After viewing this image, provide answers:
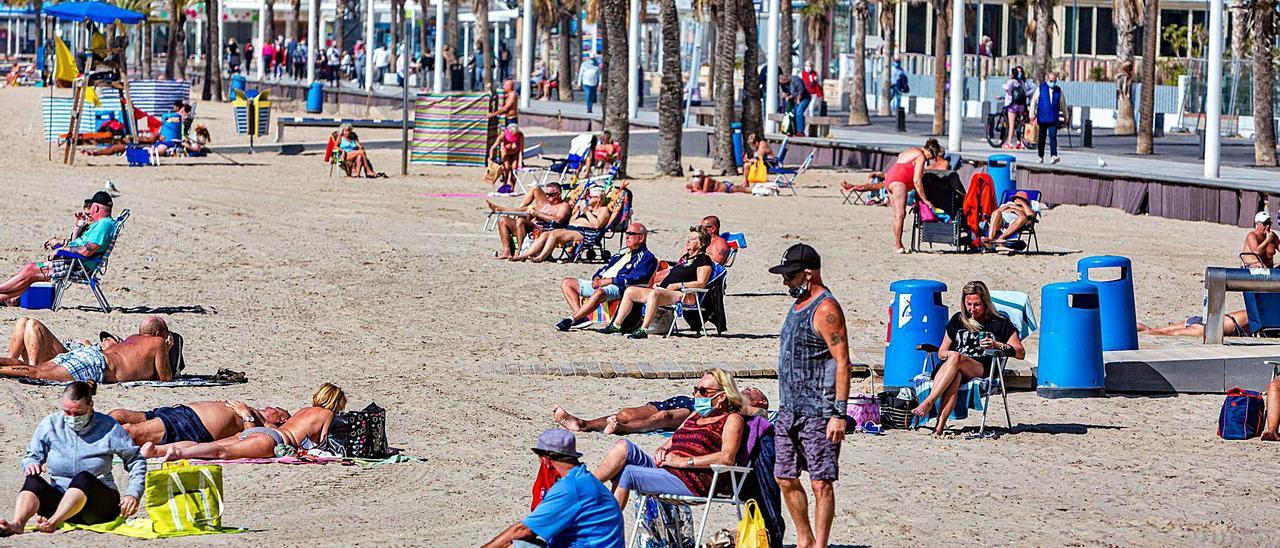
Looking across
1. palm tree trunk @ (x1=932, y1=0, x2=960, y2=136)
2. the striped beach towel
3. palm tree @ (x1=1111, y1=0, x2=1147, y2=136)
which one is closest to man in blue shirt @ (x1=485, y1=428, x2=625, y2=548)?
the striped beach towel

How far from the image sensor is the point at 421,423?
1047cm

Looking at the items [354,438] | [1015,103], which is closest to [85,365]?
[354,438]

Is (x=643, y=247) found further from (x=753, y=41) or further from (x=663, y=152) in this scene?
(x=753, y=41)

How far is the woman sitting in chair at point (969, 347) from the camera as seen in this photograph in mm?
10383

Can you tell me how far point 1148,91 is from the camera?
30797 mm

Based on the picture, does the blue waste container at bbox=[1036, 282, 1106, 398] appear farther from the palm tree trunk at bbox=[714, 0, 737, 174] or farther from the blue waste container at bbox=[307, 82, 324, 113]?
the blue waste container at bbox=[307, 82, 324, 113]

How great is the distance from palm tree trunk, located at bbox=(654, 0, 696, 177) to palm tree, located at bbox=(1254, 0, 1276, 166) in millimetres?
8303

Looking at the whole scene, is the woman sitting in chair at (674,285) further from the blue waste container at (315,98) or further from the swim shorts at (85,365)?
the blue waste container at (315,98)

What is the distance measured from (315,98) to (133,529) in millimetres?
43695

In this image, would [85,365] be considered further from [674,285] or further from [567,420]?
[674,285]

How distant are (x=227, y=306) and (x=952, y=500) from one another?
757 centimetres

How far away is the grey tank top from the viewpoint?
24.0 ft

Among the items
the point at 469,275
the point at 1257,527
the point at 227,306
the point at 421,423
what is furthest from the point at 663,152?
the point at 1257,527

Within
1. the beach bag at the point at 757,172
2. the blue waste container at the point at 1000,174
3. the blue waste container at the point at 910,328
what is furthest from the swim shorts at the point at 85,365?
the beach bag at the point at 757,172
